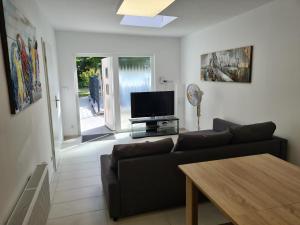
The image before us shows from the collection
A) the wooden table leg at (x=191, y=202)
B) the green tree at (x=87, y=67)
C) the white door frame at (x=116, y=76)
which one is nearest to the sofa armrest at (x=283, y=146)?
the wooden table leg at (x=191, y=202)

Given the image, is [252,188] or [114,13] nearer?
[252,188]

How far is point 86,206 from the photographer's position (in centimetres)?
253

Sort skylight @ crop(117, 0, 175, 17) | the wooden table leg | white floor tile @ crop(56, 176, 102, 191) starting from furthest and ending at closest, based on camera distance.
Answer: white floor tile @ crop(56, 176, 102, 191) < skylight @ crop(117, 0, 175, 17) < the wooden table leg

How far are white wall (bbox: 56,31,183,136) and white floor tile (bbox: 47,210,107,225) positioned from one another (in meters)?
3.23

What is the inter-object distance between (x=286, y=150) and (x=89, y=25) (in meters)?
3.96

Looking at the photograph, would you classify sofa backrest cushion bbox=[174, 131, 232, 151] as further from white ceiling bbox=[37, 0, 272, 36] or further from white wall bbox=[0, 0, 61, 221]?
white ceiling bbox=[37, 0, 272, 36]

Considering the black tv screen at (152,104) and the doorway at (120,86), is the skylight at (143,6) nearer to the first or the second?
the black tv screen at (152,104)

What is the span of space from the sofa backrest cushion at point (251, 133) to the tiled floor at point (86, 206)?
832 mm

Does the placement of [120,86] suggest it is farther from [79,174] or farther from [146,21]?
[79,174]

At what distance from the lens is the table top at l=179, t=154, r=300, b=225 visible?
3.71ft

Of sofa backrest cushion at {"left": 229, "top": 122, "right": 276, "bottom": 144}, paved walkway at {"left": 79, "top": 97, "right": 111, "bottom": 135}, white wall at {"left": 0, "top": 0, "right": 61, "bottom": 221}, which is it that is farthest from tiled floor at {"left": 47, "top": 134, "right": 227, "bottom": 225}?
paved walkway at {"left": 79, "top": 97, "right": 111, "bottom": 135}

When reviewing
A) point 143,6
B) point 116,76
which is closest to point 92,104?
point 116,76

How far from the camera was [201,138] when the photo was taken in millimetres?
2391

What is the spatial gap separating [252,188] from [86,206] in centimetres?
187
